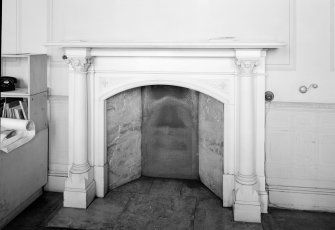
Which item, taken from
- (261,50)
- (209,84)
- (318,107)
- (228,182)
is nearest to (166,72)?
(209,84)

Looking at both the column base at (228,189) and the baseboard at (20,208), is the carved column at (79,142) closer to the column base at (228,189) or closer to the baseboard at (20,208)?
the baseboard at (20,208)

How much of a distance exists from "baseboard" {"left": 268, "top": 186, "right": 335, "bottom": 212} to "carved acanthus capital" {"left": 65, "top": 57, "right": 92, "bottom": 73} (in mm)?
2085

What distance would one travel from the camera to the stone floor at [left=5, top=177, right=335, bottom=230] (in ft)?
9.53

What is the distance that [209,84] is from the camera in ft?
10.3

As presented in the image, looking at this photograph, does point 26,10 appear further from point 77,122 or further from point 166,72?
point 166,72

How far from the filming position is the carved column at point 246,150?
296 cm

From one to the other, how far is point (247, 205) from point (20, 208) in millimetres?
2051

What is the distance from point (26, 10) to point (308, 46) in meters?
2.76

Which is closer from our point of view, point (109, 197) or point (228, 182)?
point (228, 182)

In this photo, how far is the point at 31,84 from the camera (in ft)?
10.5

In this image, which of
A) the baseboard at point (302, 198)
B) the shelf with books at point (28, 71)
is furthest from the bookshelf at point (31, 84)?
the baseboard at point (302, 198)

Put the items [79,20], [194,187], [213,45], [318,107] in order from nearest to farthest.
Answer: [213,45]
[318,107]
[79,20]
[194,187]

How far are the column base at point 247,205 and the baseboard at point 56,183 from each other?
178 cm

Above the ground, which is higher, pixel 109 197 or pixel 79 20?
pixel 79 20
